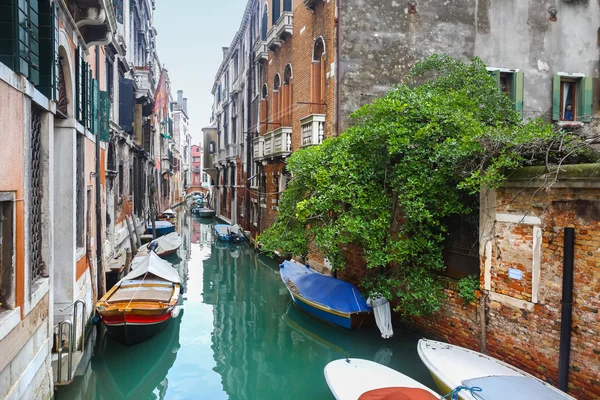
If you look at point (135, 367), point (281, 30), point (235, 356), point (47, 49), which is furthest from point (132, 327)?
point (281, 30)

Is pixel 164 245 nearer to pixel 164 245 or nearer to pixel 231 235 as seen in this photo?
pixel 164 245

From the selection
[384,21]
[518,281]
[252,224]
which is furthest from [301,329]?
[252,224]

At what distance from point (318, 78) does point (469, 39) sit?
3588 millimetres

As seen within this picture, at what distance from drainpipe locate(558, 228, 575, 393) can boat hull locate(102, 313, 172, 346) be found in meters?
5.82

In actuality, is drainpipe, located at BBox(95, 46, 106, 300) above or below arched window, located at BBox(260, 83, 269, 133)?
below

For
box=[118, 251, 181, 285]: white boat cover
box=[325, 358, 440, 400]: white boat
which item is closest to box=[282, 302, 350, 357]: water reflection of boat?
box=[325, 358, 440, 400]: white boat

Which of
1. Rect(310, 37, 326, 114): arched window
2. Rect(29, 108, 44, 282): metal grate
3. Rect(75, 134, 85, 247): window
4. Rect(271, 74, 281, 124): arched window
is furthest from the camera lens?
Rect(271, 74, 281, 124): arched window

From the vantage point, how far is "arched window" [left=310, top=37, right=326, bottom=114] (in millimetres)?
11508

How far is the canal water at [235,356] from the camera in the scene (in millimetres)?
6812

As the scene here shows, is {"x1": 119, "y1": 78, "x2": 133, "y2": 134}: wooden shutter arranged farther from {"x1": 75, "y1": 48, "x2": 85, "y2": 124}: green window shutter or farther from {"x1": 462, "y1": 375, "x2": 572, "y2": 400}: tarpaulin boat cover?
{"x1": 462, "y1": 375, "x2": 572, "y2": 400}: tarpaulin boat cover

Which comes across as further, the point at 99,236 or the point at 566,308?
the point at 99,236

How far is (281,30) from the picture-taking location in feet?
45.9

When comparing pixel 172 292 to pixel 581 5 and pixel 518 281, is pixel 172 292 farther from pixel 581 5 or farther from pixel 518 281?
pixel 581 5

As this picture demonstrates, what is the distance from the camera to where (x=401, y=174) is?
7426mm
